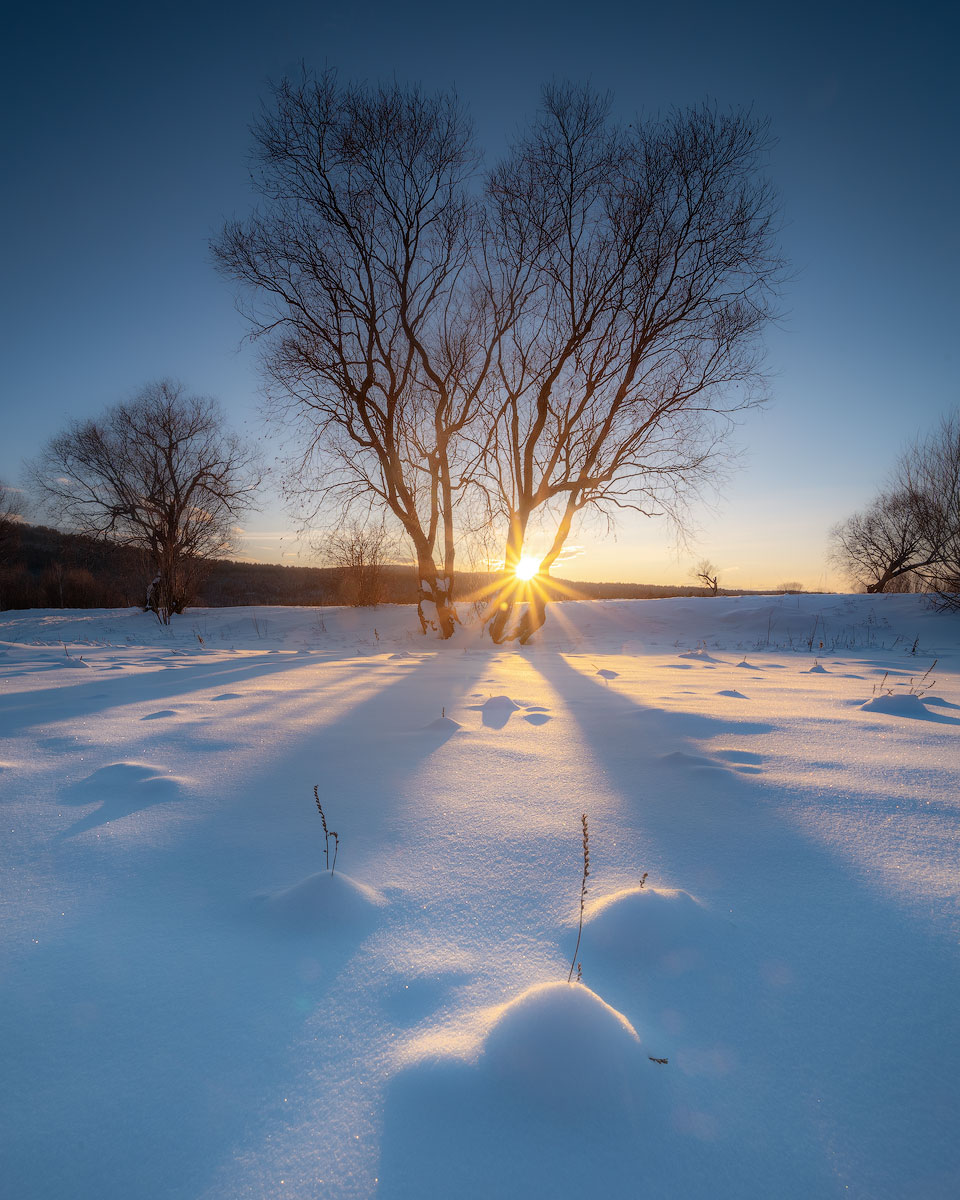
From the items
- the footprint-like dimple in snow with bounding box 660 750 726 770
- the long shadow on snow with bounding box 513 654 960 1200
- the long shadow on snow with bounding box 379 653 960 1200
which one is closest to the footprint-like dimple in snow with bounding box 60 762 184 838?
the long shadow on snow with bounding box 379 653 960 1200

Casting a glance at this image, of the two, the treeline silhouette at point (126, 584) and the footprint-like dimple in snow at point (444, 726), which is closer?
the footprint-like dimple in snow at point (444, 726)

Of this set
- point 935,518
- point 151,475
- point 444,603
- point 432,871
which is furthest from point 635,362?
point 151,475

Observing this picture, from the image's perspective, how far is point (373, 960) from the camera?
3.46 feet

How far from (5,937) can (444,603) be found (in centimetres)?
830

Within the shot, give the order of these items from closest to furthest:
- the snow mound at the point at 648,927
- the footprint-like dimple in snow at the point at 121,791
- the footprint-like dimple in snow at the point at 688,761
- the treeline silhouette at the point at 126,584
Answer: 1. the snow mound at the point at 648,927
2. the footprint-like dimple in snow at the point at 121,791
3. the footprint-like dimple in snow at the point at 688,761
4. the treeline silhouette at the point at 126,584

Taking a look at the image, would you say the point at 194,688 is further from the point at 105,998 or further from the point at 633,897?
the point at 633,897

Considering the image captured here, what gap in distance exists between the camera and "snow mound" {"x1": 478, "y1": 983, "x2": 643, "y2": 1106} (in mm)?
763

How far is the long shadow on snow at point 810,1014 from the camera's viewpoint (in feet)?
2.33

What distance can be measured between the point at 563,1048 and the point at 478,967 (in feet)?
0.94

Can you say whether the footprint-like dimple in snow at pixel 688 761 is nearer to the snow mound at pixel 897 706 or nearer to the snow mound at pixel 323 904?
the snow mound at pixel 323 904

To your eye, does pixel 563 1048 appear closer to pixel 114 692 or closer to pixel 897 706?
pixel 897 706

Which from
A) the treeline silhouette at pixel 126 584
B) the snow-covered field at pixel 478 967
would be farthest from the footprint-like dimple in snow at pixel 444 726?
the treeline silhouette at pixel 126 584

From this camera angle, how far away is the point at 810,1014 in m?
0.93

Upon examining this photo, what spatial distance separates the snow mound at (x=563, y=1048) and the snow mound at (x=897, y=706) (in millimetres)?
3071
